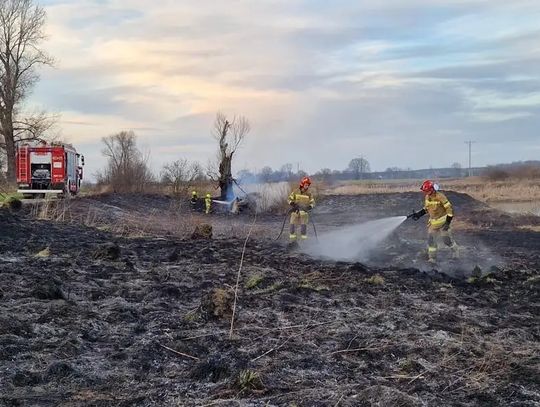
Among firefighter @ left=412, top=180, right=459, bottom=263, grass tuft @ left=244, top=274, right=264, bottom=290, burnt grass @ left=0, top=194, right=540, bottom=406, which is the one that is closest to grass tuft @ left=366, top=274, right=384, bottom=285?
burnt grass @ left=0, top=194, right=540, bottom=406

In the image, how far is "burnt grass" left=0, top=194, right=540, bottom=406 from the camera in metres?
4.57

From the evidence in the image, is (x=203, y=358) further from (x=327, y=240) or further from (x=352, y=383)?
(x=327, y=240)

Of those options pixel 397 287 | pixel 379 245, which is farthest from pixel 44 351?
pixel 379 245

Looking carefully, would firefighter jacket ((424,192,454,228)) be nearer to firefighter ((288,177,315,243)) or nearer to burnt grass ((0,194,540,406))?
burnt grass ((0,194,540,406))

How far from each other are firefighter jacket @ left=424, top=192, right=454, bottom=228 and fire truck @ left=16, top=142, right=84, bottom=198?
1930 centimetres

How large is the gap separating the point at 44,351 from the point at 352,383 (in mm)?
2770

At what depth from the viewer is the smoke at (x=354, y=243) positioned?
1404 cm

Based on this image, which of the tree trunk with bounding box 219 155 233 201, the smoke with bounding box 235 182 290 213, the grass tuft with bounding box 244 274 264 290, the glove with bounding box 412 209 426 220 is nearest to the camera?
the grass tuft with bounding box 244 274 264 290

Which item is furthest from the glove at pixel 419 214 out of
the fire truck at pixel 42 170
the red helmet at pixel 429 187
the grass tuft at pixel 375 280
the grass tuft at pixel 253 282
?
the fire truck at pixel 42 170

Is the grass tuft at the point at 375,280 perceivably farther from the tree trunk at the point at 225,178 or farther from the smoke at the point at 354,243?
the tree trunk at the point at 225,178

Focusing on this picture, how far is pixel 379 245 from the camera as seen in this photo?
51.2ft

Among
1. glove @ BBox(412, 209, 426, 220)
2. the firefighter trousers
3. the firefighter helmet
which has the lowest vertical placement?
the firefighter trousers

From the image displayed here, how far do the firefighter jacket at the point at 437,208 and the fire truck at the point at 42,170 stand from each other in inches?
760

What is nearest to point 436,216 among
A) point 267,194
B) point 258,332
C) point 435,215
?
point 435,215
